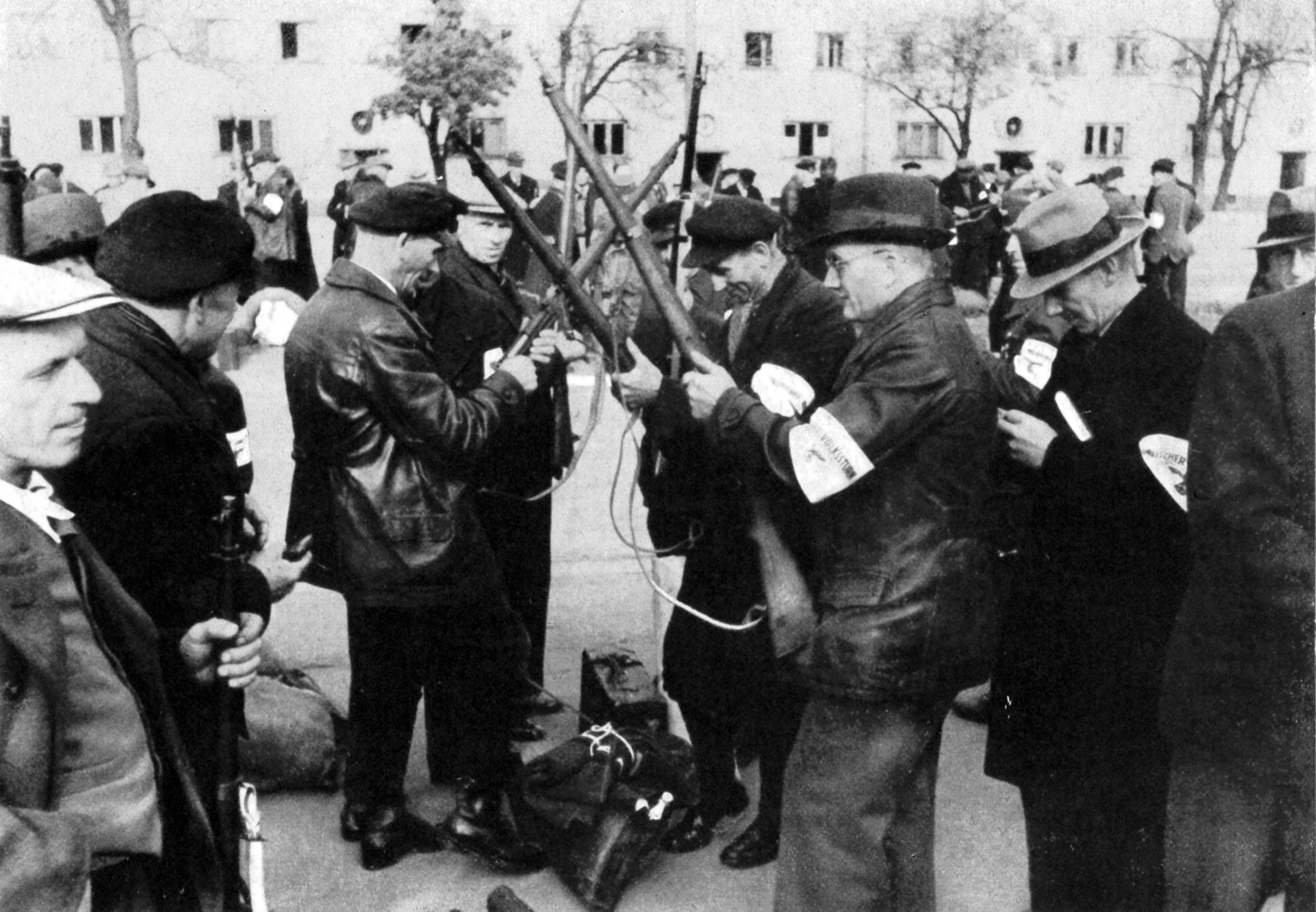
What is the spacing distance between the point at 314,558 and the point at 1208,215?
20.7 m

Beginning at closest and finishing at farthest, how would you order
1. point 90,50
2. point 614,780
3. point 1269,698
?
point 1269,698 < point 614,780 < point 90,50

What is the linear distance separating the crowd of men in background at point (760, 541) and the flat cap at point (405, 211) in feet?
0.04

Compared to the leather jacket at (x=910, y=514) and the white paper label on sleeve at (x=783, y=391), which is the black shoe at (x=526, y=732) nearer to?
the white paper label on sleeve at (x=783, y=391)

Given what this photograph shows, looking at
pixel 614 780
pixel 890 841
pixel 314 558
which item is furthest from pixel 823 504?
pixel 314 558

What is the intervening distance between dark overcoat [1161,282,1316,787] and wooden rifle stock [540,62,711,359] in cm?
138

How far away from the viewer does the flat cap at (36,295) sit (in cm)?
199

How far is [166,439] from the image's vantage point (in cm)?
280

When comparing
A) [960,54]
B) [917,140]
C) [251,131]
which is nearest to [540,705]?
[960,54]

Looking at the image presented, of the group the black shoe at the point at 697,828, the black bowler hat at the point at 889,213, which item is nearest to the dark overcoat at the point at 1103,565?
the black bowler hat at the point at 889,213

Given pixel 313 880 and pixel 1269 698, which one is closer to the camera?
pixel 1269 698

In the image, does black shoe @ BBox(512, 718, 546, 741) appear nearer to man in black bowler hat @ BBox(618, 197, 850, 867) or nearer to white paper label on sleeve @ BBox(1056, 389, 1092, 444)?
man in black bowler hat @ BBox(618, 197, 850, 867)

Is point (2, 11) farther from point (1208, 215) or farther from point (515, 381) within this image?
point (1208, 215)

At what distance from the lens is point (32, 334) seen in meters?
2.05

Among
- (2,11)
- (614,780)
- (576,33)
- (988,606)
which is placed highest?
(576,33)
